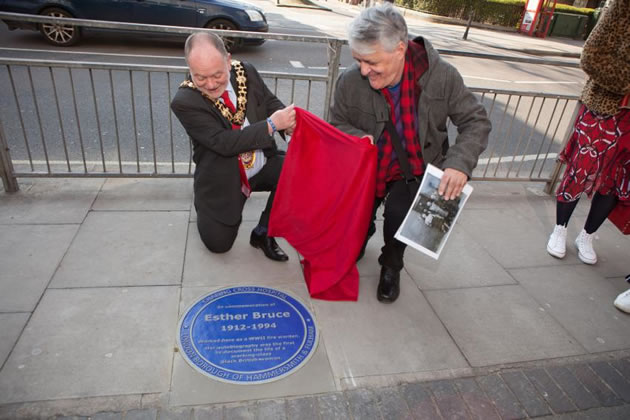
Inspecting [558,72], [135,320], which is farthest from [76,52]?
[558,72]

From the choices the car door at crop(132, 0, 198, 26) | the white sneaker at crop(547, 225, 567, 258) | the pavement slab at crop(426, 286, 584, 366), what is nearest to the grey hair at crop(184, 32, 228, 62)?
the pavement slab at crop(426, 286, 584, 366)

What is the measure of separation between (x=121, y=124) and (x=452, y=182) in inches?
189

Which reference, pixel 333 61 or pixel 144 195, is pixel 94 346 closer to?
pixel 144 195

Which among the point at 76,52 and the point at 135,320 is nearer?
the point at 135,320

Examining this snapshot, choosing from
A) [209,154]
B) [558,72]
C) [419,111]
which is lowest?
[558,72]

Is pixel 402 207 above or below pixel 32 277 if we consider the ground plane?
above

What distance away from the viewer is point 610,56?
2.89 meters

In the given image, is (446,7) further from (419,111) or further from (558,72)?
(419,111)

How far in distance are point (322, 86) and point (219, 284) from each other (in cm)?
621

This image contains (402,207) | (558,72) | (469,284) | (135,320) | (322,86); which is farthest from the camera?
(558,72)

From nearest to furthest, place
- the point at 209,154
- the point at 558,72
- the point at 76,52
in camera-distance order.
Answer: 1. the point at 209,154
2. the point at 76,52
3. the point at 558,72

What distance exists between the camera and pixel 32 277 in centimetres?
295

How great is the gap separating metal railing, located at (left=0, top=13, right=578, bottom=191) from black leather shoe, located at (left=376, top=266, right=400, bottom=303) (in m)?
1.83

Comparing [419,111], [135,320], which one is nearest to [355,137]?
[419,111]
